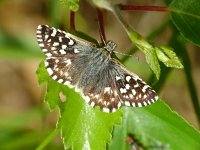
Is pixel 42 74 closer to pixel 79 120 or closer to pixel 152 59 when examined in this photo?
pixel 79 120

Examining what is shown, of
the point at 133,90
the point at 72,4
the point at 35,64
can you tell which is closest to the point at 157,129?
the point at 133,90

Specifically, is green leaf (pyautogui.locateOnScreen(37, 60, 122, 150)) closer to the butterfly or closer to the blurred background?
the butterfly

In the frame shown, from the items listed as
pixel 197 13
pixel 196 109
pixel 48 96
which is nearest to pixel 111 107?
pixel 48 96

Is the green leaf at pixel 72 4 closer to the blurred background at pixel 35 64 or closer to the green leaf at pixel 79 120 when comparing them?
the green leaf at pixel 79 120

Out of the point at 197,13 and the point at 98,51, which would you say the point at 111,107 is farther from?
the point at 197,13

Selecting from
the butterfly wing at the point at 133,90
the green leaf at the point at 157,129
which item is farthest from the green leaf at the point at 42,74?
the green leaf at the point at 157,129

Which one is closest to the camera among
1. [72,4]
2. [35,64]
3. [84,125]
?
[72,4]
